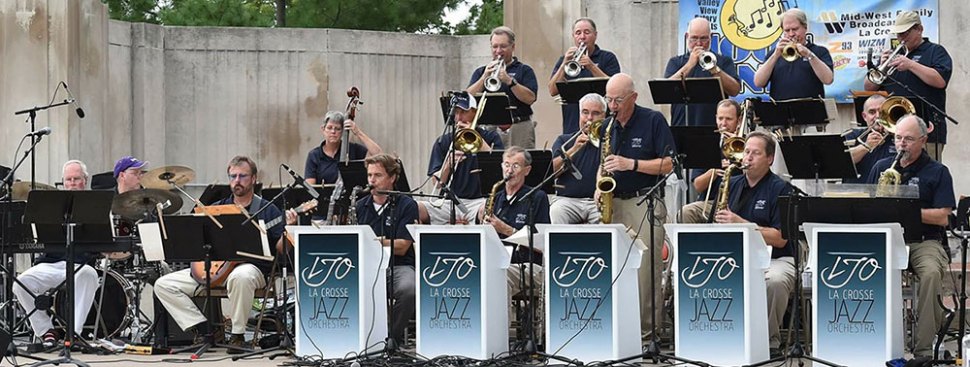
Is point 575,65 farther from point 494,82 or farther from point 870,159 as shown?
point 870,159

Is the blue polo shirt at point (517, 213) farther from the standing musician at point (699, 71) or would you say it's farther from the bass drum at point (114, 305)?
the bass drum at point (114, 305)

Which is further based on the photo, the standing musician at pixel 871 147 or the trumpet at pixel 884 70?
the trumpet at pixel 884 70

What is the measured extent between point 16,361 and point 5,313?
82.7 inches

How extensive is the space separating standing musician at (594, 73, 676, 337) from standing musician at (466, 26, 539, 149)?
6.63 feet

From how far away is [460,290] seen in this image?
11.2 metres

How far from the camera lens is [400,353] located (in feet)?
37.1

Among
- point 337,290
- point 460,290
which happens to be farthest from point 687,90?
point 337,290

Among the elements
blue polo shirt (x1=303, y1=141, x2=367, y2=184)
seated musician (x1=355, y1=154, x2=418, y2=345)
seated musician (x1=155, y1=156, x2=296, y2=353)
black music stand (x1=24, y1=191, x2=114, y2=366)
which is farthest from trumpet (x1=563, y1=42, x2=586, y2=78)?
black music stand (x1=24, y1=191, x2=114, y2=366)

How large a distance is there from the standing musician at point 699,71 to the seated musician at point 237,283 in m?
3.46

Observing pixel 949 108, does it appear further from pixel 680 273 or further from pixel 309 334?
pixel 309 334

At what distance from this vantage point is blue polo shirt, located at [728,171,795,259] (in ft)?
37.4

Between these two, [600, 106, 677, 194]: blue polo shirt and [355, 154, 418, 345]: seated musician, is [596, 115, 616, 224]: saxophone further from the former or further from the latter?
[355, 154, 418, 345]: seated musician

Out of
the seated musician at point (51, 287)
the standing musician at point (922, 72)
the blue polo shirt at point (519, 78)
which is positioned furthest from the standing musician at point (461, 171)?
the standing musician at point (922, 72)

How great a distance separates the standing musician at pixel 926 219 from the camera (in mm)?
11211
